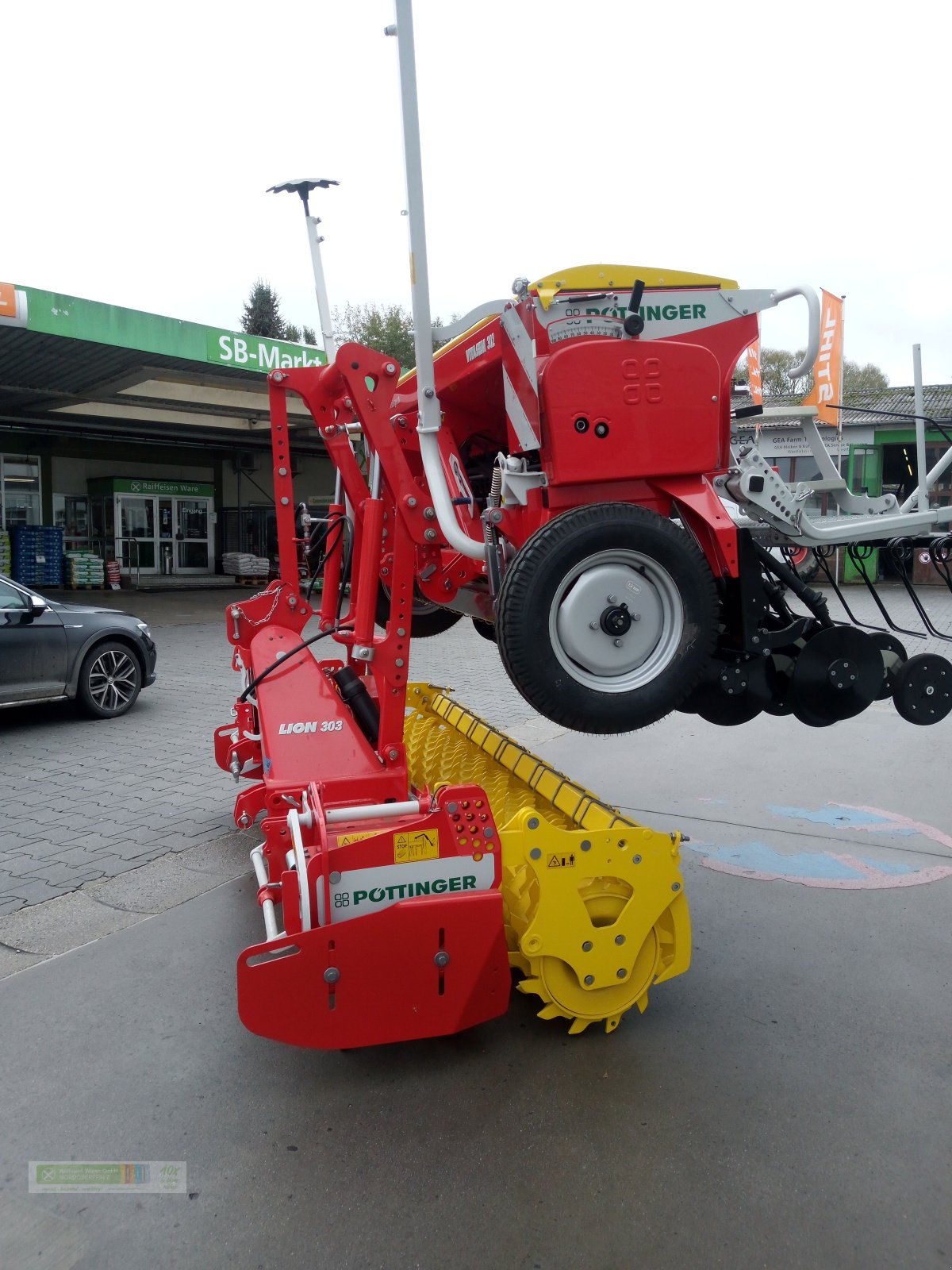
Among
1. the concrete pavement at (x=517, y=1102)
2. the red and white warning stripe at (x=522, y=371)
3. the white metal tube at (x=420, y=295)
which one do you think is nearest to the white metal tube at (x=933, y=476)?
the red and white warning stripe at (x=522, y=371)

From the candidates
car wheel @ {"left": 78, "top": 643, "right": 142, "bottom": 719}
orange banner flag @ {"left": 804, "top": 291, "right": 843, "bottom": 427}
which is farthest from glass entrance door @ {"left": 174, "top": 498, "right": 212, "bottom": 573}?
orange banner flag @ {"left": 804, "top": 291, "right": 843, "bottom": 427}

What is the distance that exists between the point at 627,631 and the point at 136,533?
82.1 ft

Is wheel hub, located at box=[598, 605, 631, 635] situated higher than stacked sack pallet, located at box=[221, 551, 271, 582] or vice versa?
stacked sack pallet, located at box=[221, 551, 271, 582]

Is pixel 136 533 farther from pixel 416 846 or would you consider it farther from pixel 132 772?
pixel 416 846

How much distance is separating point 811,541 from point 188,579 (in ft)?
80.5

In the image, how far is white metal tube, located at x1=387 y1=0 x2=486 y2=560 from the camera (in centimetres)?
297

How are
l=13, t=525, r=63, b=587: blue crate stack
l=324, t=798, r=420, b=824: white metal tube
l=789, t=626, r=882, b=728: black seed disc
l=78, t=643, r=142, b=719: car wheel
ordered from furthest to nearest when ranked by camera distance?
l=13, t=525, r=63, b=587: blue crate stack < l=78, t=643, r=142, b=719: car wheel < l=789, t=626, r=882, b=728: black seed disc < l=324, t=798, r=420, b=824: white metal tube

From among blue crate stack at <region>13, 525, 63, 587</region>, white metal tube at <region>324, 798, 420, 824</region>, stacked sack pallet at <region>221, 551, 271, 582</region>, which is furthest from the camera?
Result: stacked sack pallet at <region>221, 551, 271, 582</region>

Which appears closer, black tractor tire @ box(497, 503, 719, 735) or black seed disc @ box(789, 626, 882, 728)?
black tractor tire @ box(497, 503, 719, 735)

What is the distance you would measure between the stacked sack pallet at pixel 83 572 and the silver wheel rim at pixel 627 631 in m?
22.7

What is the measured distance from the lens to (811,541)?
11.3 ft

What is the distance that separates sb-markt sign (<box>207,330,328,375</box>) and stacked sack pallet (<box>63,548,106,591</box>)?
27.1 ft

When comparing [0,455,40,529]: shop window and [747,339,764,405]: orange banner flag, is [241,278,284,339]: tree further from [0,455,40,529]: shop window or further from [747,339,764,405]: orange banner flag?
[747,339,764,405]: orange banner flag

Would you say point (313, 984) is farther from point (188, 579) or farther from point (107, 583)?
point (188, 579)
